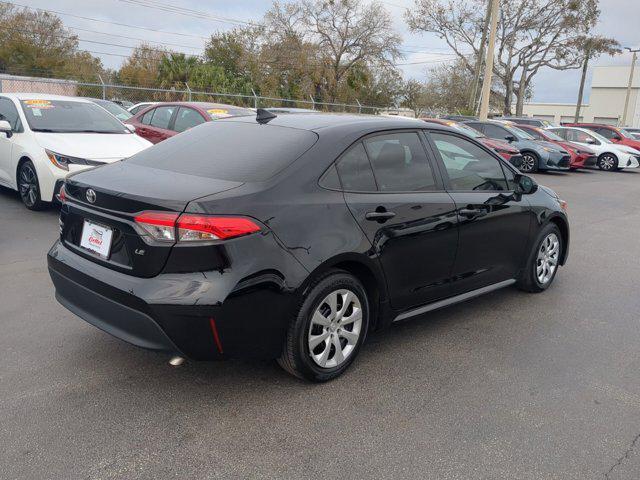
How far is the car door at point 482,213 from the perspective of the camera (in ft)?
13.8

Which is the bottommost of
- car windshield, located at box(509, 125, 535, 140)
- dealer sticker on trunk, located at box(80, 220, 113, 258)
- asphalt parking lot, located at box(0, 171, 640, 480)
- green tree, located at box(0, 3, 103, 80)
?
asphalt parking lot, located at box(0, 171, 640, 480)

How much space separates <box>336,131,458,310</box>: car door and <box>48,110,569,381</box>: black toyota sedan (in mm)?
10

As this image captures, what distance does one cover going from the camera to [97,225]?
325cm

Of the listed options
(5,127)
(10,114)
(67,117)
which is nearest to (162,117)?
(67,117)

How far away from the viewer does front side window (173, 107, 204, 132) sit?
1018 centimetres

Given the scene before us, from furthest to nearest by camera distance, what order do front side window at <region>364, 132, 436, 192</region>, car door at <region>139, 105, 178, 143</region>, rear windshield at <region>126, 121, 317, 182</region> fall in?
car door at <region>139, 105, 178, 143</region>, front side window at <region>364, 132, 436, 192</region>, rear windshield at <region>126, 121, 317, 182</region>

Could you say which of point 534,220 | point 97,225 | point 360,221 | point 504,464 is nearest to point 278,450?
point 504,464

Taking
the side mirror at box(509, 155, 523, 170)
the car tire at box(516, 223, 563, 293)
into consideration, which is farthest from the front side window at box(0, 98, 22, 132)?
the side mirror at box(509, 155, 523, 170)

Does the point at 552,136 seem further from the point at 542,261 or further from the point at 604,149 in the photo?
the point at 542,261

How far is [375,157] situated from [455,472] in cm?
196

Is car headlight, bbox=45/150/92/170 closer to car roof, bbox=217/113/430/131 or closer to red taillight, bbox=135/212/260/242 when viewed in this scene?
car roof, bbox=217/113/430/131

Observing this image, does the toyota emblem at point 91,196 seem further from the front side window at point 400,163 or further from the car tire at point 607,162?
the car tire at point 607,162

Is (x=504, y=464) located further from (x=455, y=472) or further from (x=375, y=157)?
(x=375, y=157)

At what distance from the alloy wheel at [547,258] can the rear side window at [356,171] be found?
2321 mm
